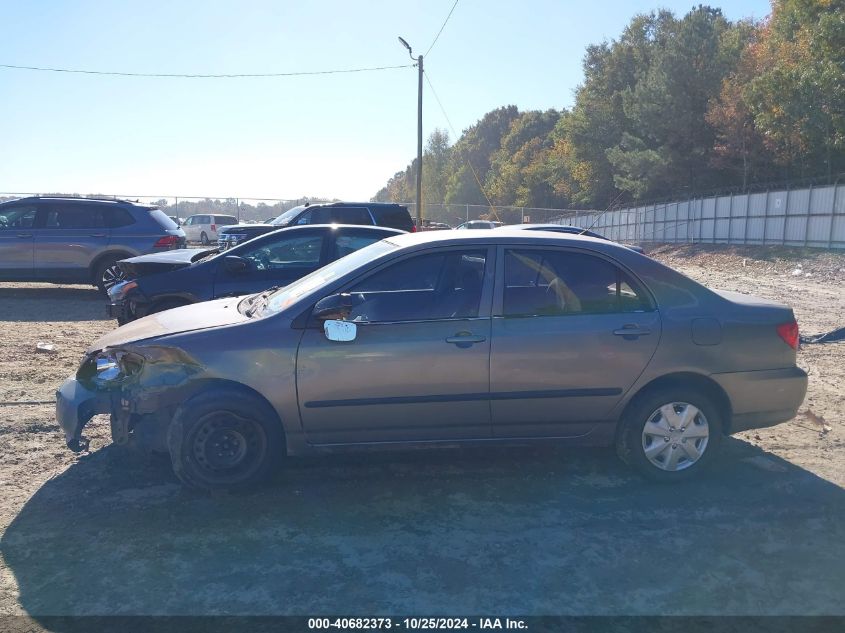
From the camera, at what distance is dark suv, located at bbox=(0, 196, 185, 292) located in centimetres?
1259

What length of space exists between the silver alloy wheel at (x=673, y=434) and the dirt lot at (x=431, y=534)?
7.7 inches

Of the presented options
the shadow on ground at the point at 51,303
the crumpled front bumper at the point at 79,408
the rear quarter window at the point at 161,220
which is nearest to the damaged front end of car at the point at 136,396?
the crumpled front bumper at the point at 79,408

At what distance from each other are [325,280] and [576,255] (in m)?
1.72

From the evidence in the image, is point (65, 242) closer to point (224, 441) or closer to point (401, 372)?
point (224, 441)

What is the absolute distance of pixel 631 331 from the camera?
15.3ft

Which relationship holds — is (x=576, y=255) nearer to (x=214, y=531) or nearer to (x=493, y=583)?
(x=493, y=583)

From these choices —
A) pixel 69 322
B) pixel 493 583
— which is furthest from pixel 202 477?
pixel 69 322

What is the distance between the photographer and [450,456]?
529 cm

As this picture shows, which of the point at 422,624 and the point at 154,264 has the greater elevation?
the point at 154,264

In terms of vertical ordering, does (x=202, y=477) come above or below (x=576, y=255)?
below

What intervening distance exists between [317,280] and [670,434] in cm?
262

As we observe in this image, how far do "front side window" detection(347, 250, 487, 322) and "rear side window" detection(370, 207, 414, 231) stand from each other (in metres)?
9.36

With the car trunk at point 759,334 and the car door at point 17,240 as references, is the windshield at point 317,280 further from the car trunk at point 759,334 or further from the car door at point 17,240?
the car door at point 17,240

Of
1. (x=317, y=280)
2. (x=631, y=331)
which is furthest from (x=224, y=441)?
(x=631, y=331)
